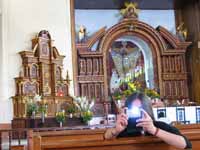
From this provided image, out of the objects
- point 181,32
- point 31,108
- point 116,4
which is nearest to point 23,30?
point 31,108

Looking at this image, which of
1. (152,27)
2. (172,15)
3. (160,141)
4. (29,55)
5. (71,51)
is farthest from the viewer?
(172,15)

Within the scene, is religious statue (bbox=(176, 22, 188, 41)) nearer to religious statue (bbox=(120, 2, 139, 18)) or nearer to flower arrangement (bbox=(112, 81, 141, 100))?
religious statue (bbox=(120, 2, 139, 18))

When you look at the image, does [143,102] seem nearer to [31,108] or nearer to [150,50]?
[31,108]

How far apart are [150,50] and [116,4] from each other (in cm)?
182

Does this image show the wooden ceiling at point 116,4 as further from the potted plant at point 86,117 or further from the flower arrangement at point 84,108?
the potted plant at point 86,117

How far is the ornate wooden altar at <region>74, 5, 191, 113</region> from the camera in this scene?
36.6ft

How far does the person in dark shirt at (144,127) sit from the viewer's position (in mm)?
2525

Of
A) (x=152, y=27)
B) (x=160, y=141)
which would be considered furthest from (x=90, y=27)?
(x=160, y=141)

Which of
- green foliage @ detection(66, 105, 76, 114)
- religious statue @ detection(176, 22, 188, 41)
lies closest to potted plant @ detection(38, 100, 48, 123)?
green foliage @ detection(66, 105, 76, 114)

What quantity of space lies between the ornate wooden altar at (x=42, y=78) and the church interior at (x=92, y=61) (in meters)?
0.02

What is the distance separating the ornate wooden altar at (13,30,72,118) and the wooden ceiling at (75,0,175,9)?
2675 millimetres

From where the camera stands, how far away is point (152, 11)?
12578mm

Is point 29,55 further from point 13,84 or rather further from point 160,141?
point 160,141

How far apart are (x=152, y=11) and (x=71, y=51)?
12.7 ft
